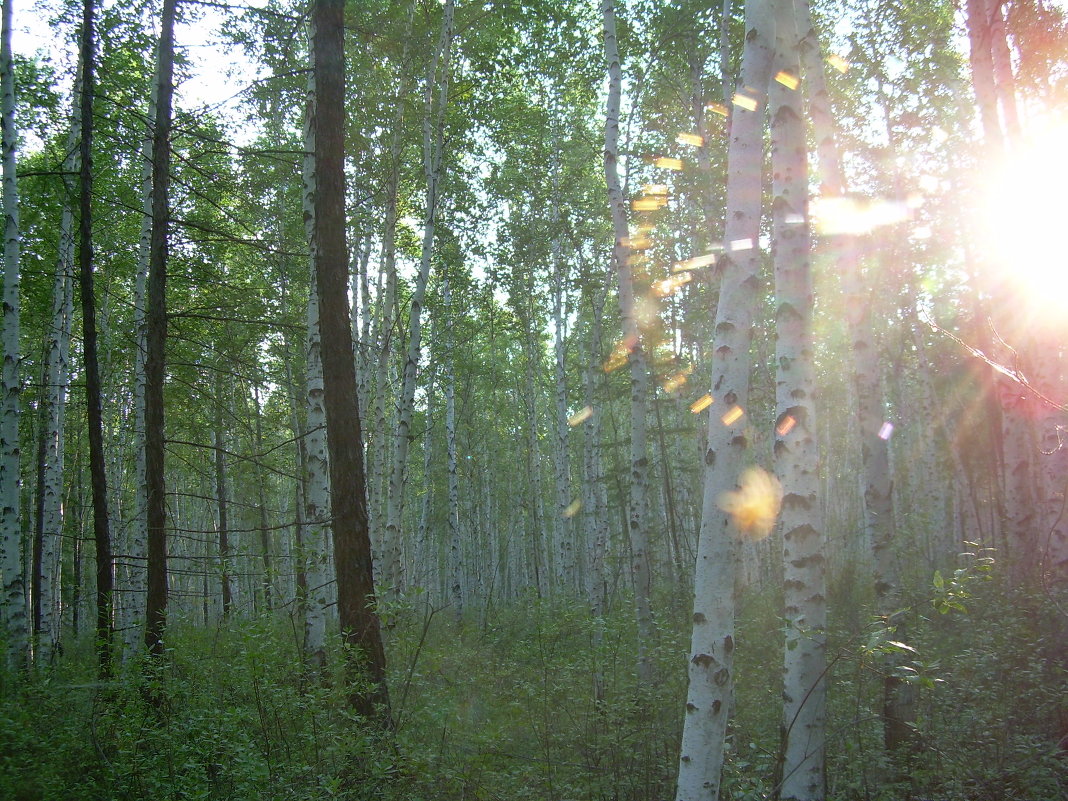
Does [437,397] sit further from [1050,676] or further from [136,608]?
[1050,676]

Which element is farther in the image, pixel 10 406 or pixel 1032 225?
pixel 10 406

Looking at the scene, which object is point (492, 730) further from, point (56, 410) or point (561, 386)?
point (561, 386)

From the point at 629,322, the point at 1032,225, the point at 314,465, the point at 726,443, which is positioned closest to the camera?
the point at 726,443

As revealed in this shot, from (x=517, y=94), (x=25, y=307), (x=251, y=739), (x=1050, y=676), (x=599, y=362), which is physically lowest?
(x=1050, y=676)

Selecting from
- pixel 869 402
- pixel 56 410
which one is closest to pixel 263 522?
pixel 56 410

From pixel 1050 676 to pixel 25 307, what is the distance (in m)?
23.7

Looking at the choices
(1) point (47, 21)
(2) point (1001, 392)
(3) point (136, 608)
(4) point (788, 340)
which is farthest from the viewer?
(3) point (136, 608)

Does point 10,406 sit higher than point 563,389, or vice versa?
point 563,389

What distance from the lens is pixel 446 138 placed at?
48.5ft

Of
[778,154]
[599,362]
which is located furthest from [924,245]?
[778,154]

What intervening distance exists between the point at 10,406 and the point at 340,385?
5577 millimetres

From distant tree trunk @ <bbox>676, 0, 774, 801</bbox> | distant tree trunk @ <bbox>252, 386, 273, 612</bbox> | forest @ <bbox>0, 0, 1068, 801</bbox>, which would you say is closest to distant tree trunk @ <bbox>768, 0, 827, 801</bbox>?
forest @ <bbox>0, 0, 1068, 801</bbox>

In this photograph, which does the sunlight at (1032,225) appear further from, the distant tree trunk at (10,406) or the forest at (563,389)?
the distant tree trunk at (10,406)

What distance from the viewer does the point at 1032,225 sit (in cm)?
770
